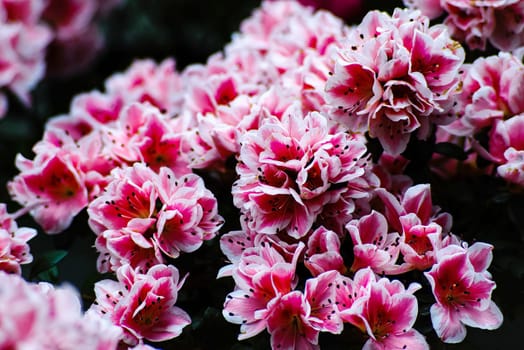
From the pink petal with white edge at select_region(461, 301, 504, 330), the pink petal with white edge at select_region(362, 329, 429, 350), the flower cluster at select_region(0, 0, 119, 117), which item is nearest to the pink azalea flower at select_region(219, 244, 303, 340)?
the pink petal with white edge at select_region(362, 329, 429, 350)

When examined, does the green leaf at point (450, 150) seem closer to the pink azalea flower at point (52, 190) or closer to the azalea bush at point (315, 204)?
the azalea bush at point (315, 204)

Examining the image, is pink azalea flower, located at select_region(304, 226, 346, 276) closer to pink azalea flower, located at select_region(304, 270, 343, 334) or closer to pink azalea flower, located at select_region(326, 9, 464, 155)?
pink azalea flower, located at select_region(304, 270, 343, 334)

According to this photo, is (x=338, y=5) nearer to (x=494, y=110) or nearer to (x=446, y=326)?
(x=494, y=110)

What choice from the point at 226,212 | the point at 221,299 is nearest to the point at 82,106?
the point at 226,212

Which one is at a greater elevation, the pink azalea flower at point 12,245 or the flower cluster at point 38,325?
the flower cluster at point 38,325

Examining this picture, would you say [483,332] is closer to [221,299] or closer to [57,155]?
[221,299]

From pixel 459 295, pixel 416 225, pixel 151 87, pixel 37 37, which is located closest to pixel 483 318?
pixel 459 295

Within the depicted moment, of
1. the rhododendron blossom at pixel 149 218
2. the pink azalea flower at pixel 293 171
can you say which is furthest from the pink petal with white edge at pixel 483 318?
the rhododendron blossom at pixel 149 218
